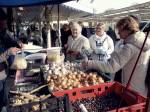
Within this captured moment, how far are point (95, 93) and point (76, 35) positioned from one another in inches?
125

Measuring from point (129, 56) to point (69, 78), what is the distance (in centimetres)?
67

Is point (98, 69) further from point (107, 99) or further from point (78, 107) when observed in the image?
point (78, 107)

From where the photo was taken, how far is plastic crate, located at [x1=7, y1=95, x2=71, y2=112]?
1.87 meters

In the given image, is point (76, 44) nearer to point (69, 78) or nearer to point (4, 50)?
point (4, 50)

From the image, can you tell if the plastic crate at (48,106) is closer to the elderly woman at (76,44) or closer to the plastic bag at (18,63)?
the plastic bag at (18,63)

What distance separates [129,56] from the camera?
10.2 feet

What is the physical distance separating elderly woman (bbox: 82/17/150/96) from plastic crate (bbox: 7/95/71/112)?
3.97 feet

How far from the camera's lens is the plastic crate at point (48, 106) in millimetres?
1871

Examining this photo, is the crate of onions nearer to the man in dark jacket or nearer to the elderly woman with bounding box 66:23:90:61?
the man in dark jacket

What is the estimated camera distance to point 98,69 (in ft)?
10.6

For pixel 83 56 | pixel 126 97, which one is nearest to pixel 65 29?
pixel 83 56

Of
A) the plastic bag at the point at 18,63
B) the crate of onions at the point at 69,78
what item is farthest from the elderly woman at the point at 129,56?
the plastic bag at the point at 18,63

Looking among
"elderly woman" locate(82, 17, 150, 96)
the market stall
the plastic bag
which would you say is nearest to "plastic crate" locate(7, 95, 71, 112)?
the market stall

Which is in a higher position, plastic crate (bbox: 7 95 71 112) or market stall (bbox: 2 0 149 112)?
plastic crate (bbox: 7 95 71 112)
